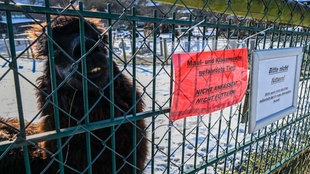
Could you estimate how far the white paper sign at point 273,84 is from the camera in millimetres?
2326

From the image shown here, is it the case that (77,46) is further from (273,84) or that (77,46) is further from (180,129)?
(180,129)

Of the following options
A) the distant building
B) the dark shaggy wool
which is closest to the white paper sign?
the dark shaggy wool

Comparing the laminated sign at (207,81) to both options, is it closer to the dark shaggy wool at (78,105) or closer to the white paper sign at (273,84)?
the white paper sign at (273,84)

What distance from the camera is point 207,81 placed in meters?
1.96

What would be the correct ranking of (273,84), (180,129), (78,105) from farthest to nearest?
(180,129)
(273,84)
(78,105)

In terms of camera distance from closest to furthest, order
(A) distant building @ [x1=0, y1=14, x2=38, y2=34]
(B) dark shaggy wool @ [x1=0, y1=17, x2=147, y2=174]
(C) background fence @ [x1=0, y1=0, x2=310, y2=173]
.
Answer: (C) background fence @ [x1=0, y1=0, x2=310, y2=173] < (A) distant building @ [x1=0, y1=14, x2=38, y2=34] < (B) dark shaggy wool @ [x1=0, y1=17, x2=147, y2=174]

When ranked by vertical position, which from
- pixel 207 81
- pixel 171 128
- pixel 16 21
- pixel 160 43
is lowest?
pixel 171 128

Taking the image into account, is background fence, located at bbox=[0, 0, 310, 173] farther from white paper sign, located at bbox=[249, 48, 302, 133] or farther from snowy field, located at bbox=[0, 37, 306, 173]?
white paper sign, located at bbox=[249, 48, 302, 133]

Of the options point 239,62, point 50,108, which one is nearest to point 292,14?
point 239,62

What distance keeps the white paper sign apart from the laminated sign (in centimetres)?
14

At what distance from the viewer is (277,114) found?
272 centimetres

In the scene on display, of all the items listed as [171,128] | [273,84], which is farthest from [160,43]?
[273,84]

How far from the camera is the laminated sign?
1797 millimetres

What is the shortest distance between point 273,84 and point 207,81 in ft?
3.03
